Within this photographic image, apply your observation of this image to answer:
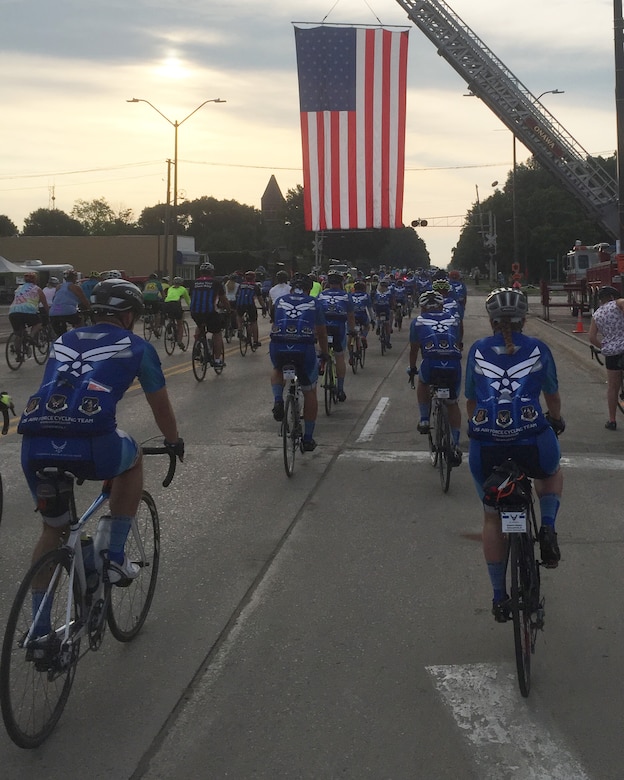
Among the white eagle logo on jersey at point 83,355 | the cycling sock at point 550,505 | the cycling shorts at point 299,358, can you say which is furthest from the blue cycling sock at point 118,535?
the cycling shorts at point 299,358

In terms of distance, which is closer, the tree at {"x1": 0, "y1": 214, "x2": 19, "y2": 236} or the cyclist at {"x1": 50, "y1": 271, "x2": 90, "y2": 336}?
the cyclist at {"x1": 50, "y1": 271, "x2": 90, "y2": 336}

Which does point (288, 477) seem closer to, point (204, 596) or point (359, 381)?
point (204, 596)

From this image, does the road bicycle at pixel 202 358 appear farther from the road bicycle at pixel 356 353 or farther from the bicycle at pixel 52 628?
the bicycle at pixel 52 628

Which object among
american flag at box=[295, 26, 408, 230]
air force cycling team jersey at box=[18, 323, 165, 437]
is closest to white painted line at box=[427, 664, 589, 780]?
air force cycling team jersey at box=[18, 323, 165, 437]

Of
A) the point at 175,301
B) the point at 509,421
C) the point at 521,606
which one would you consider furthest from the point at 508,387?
the point at 175,301

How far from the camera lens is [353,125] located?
94.2 ft

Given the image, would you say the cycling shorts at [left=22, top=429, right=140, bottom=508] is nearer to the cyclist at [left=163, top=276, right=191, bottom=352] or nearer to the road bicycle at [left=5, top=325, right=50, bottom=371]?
the road bicycle at [left=5, top=325, right=50, bottom=371]

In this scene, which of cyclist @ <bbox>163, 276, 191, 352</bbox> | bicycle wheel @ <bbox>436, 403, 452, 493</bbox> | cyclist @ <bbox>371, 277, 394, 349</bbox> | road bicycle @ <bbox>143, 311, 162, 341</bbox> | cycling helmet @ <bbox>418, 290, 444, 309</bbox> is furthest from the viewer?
road bicycle @ <bbox>143, 311, 162, 341</bbox>

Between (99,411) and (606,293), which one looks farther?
(606,293)

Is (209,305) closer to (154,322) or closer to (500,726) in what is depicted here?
(154,322)

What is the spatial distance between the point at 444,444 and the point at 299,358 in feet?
5.66

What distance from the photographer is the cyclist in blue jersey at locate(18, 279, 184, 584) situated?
400 cm

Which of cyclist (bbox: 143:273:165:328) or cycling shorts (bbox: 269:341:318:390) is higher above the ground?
cyclist (bbox: 143:273:165:328)

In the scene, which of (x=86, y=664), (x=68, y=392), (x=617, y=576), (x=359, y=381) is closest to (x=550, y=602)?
(x=617, y=576)
